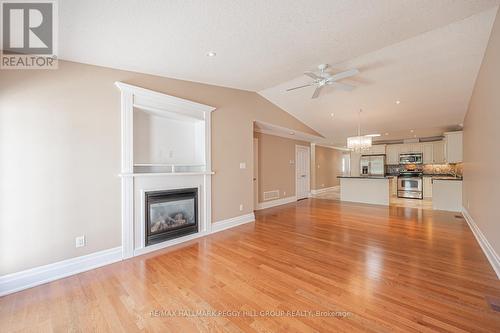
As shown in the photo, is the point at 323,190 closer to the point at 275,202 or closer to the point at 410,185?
the point at 410,185

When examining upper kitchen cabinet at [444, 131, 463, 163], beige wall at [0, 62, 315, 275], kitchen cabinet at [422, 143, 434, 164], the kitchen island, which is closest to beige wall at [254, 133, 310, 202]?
the kitchen island

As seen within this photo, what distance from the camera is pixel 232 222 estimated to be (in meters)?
4.54

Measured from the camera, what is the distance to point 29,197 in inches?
92.2

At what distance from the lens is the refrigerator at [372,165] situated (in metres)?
8.76

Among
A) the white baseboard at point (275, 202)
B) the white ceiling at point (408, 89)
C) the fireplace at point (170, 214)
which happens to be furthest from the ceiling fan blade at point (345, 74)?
the white baseboard at point (275, 202)

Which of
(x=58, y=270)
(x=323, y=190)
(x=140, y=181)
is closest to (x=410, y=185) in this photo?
(x=323, y=190)

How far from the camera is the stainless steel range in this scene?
798 centimetres

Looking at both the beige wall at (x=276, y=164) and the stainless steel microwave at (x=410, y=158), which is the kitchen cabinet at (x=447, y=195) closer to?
the stainless steel microwave at (x=410, y=158)

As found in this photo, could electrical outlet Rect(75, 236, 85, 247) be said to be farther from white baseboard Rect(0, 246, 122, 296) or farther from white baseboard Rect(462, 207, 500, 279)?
white baseboard Rect(462, 207, 500, 279)

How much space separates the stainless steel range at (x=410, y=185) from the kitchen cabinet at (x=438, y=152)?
73cm

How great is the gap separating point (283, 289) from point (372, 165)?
846cm

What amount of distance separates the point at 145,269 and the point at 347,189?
6874 millimetres

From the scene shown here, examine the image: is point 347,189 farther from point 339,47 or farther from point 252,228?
point 339,47

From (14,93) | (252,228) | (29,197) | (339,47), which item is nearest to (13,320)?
(29,197)
